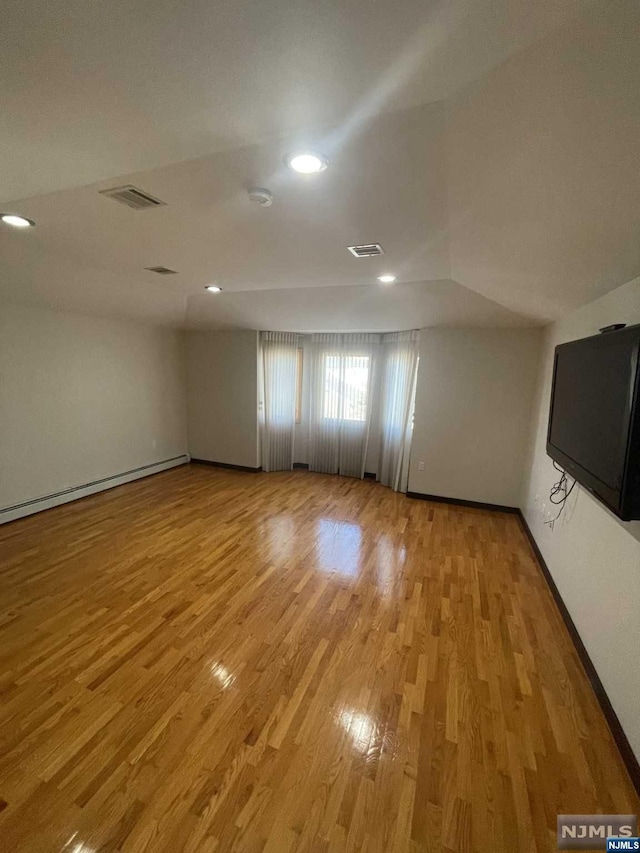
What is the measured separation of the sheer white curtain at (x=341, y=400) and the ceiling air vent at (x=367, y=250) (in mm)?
2641

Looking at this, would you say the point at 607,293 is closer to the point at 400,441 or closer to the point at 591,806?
the point at 591,806

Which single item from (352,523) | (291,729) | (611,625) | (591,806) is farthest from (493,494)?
(291,729)

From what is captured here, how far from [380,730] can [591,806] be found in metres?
0.80

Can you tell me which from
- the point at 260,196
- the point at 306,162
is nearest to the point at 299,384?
the point at 260,196

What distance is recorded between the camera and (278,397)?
17.6 ft

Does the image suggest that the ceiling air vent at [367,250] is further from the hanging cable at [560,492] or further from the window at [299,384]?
the window at [299,384]

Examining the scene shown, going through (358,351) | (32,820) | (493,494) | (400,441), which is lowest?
(32,820)

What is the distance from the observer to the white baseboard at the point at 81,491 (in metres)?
3.44

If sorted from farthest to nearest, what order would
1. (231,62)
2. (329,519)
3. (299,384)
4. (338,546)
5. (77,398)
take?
(299,384)
(77,398)
(329,519)
(338,546)
(231,62)

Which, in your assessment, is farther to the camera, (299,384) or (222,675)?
(299,384)

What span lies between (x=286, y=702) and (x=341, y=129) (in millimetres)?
2430

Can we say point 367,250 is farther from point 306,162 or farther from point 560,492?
point 560,492

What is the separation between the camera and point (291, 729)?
152 cm

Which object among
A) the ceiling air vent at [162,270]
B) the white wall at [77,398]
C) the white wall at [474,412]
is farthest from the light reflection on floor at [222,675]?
the white wall at [474,412]
